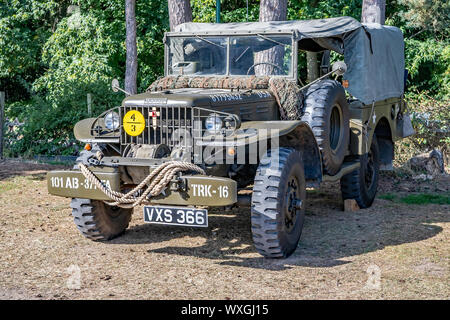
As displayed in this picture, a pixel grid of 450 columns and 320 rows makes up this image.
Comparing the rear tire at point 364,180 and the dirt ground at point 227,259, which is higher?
the rear tire at point 364,180

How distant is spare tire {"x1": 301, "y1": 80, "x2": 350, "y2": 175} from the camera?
263 inches

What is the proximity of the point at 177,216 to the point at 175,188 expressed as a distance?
0.25 m

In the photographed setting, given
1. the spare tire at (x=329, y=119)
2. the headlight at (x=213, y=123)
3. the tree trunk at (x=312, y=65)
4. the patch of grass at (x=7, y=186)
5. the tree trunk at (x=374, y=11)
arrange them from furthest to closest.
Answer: the tree trunk at (x=374, y=11) → the patch of grass at (x=7, y=186) → the tree trunk at (x=312, y=65) → the spare tire at (x=329, y=119) → the headlight at (x=213, y=123)

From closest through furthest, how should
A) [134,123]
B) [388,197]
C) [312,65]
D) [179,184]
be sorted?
[179,184], [134,123], [312,65], [388,197]

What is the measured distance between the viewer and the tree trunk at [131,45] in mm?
15914

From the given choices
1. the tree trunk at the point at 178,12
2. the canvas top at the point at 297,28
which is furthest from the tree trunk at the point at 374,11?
the canvas top at the point at 297,28

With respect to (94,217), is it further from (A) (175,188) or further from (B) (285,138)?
(B) (285,138)

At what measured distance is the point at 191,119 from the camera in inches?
230

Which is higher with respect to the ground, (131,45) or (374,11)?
(374,11)

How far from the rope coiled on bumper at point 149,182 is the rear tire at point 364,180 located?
118 inches

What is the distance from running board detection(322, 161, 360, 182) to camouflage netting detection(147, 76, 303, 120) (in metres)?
0.74

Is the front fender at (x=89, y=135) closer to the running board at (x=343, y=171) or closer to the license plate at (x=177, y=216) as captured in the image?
the license plate at (x=177, y=216)

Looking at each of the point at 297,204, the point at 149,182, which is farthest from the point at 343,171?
the point at 149,182

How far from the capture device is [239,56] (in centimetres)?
722
